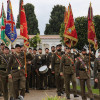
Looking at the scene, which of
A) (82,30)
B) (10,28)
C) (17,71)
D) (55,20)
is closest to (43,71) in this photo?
(10,28)

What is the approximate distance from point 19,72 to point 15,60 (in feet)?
1.42

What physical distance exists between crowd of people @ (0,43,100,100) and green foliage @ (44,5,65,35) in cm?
7401

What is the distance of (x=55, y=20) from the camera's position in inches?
3548

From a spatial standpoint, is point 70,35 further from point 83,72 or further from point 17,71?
point 17,71

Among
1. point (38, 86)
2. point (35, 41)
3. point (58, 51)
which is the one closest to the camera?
point (58, 51)

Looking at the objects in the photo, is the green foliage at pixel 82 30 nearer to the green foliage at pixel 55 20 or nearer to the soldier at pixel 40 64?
the soldier at pixel 40 64

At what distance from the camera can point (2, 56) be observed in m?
11.0

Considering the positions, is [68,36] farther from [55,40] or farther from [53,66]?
[55,40]

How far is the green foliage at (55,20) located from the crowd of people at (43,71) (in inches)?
2914

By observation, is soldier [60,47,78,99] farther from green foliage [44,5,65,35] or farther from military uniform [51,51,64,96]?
green foliage [44,5,65,35]

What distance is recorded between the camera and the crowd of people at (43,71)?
1009 centimetres

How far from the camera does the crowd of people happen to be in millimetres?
10094

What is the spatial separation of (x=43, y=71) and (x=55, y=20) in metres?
75.6

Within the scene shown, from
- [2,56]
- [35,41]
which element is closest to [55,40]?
[35,41]
